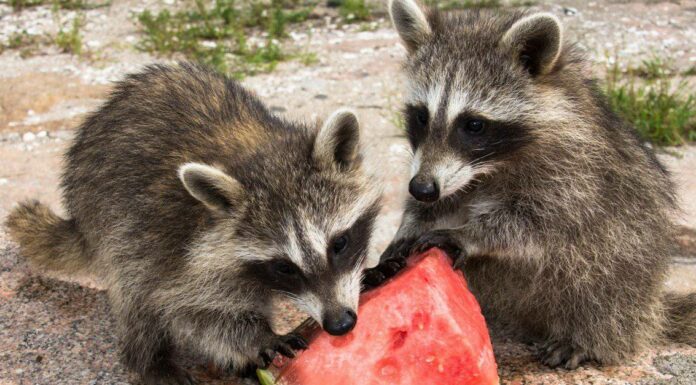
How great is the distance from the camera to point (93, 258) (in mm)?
4355

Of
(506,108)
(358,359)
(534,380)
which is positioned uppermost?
(506,108)

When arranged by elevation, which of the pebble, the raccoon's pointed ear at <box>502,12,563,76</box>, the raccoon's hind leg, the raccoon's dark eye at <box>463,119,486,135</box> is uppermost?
the raccoon's pointed ear at <box>502,12,563,76</box>

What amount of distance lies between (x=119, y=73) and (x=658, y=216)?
15.3ft

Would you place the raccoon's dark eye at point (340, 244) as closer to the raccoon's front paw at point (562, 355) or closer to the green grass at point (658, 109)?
the raccoon's front paw at point (562, 355)

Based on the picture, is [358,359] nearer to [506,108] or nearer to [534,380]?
[534,380]

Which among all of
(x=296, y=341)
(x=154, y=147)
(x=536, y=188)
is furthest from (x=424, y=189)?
(x=154, y=147)

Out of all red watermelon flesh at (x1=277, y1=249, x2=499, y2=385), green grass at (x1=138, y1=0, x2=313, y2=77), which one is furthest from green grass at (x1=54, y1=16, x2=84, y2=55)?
red watermelon flesh at (x1=277, y1=249, x2=499, y2=385)

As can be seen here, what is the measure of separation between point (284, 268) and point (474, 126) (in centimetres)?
109

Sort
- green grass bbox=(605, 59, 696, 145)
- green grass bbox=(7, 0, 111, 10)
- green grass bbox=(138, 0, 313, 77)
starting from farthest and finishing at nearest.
→ green grass bbox=(7, 0, 111, 10)
green grass bbox=(138, 0, 313, 77)
green grass bbox=(605, 59, 696, 145)

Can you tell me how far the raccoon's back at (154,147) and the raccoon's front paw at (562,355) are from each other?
1.70m


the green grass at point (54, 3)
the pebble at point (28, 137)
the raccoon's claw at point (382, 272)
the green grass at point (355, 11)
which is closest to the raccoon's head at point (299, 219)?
the raccoon's claw at point (382, 272)

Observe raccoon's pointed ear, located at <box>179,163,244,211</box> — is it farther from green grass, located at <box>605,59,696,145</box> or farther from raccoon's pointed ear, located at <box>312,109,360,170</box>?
green grass, located at <box>605,59,696,145</box>

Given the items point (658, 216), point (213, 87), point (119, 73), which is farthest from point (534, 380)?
point (119, 73)

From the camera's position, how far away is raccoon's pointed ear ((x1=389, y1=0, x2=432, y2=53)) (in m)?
4.27
